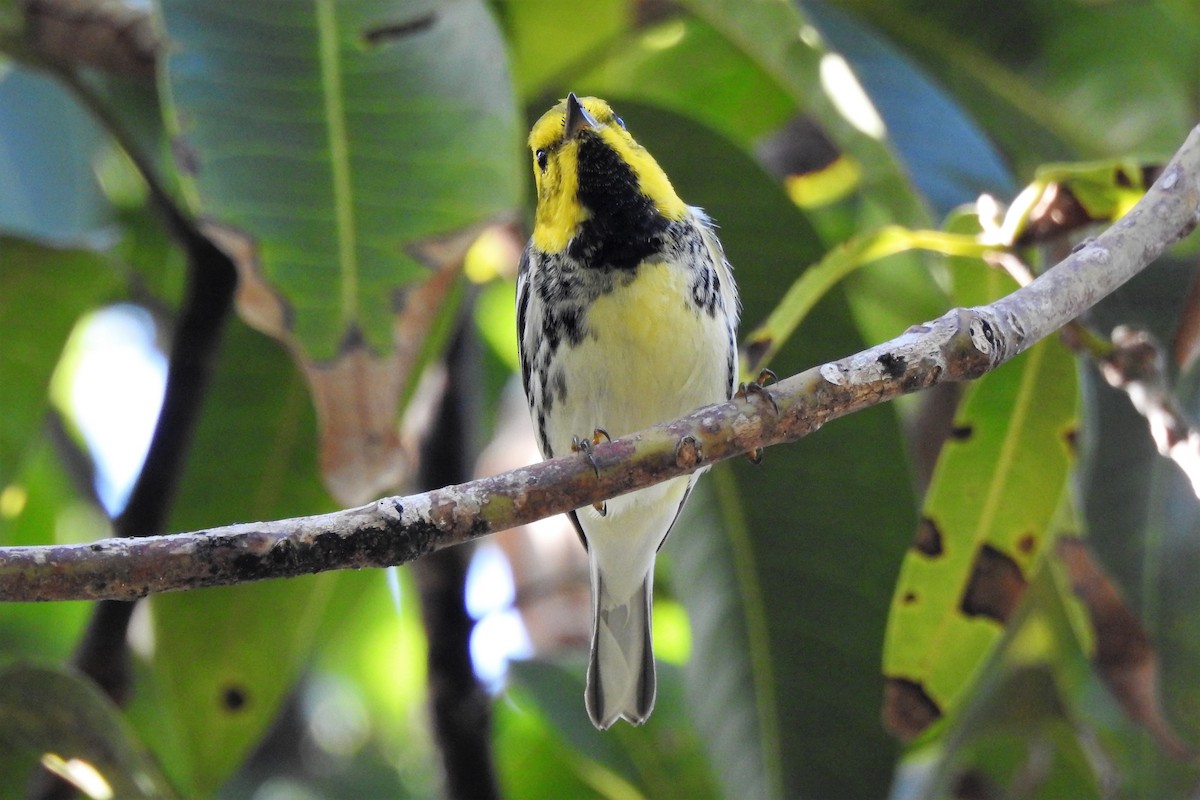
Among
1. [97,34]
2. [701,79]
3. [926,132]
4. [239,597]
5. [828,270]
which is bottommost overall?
[239,597]

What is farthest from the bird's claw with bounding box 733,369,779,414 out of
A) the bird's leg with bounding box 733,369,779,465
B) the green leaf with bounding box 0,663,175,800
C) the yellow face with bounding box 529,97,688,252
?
the green leaf with bounding box 0,663,175,800

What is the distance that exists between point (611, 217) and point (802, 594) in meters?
0.82

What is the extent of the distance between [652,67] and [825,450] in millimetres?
1395

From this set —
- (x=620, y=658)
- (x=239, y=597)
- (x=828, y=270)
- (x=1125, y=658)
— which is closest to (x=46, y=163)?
(x=239, y=597)

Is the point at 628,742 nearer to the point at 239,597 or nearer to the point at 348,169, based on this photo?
the point at 239,597

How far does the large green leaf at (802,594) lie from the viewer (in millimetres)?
2434

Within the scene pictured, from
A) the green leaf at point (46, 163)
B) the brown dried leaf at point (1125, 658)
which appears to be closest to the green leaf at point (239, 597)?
the green leaf at point (46, 163)

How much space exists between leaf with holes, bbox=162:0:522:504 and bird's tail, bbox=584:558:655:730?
734mm

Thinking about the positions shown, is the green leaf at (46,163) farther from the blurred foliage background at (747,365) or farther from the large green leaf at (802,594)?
the large green leaf at (802,594)

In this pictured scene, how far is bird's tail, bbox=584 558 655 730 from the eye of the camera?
2561 mm

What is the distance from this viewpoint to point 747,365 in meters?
1.90

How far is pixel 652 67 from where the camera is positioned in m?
3.50

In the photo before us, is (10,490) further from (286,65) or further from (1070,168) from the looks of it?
(1070,168)

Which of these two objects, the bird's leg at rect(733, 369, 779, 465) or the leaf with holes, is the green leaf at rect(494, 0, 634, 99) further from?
the bird's leg at rect(733, 369, 779, 465)
